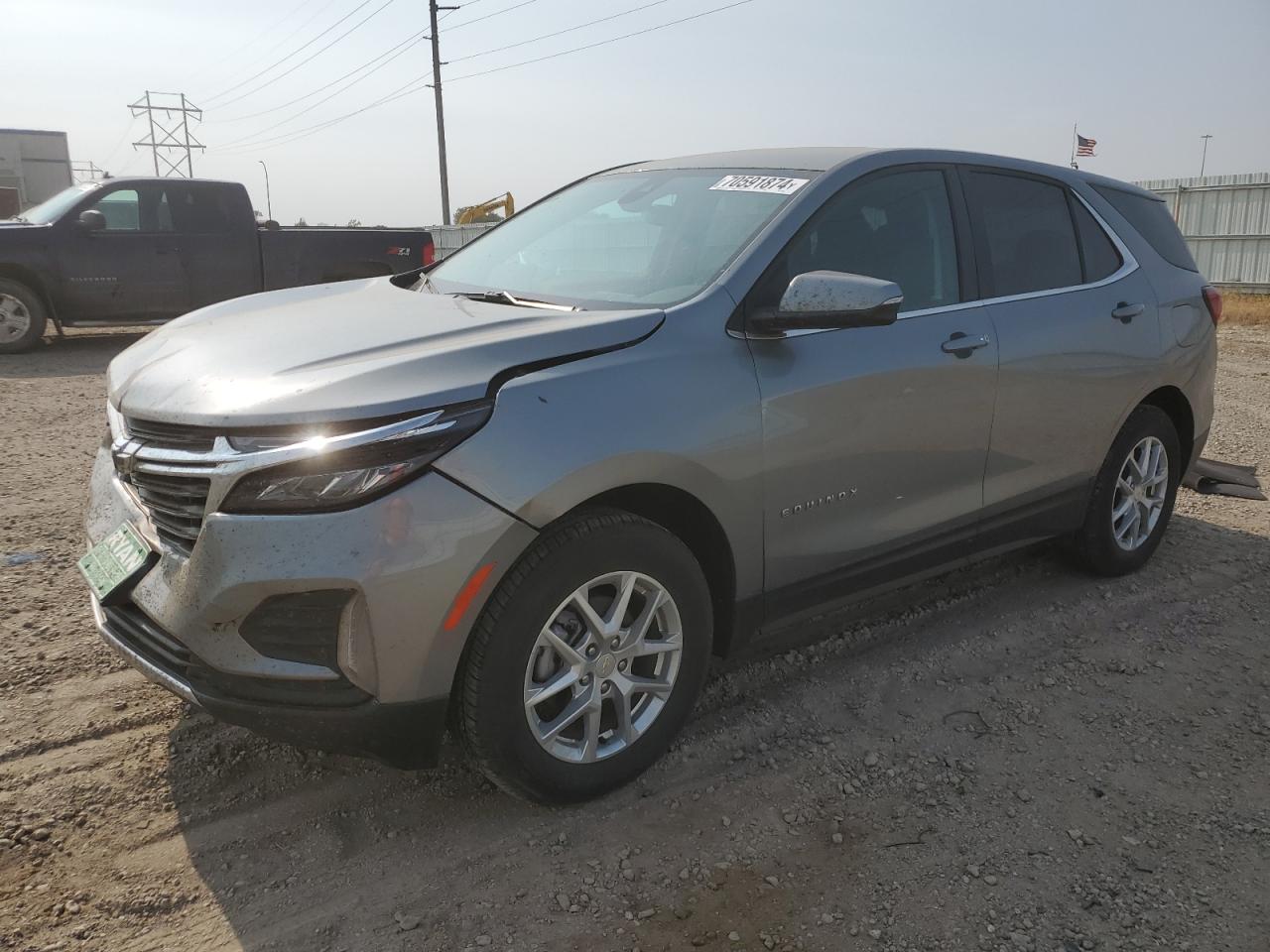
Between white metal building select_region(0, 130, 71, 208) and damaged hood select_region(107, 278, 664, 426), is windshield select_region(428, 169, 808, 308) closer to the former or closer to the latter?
damaged hood select_region(107, 278, 664, 426)

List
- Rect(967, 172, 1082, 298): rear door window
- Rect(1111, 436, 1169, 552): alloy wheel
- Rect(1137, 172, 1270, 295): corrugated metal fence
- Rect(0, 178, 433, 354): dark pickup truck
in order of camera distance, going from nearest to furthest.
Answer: Rect(967, 172, 1082, 298): rear door window < Rect(1111, 436, 1169, 552): alloy wheel < Rect(0, 178, 433, 354): dark pickup truck < Rect(1137, 172, 1270, 295): corrugated metal fence

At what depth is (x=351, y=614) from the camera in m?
2.29

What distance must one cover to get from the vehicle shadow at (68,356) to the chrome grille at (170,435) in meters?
7.83

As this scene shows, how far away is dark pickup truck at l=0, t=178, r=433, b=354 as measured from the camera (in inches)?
426

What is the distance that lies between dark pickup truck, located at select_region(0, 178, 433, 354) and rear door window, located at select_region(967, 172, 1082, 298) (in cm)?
859

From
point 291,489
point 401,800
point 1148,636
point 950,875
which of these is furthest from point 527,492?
point 1148,636

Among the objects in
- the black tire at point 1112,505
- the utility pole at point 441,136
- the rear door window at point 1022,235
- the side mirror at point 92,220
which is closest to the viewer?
the rear door window at point 1022,235

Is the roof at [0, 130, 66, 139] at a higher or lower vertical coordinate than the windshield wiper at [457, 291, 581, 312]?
higher

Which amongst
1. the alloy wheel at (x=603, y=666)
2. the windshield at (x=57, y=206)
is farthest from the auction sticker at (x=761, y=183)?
the windshield at (x=57, y=206)

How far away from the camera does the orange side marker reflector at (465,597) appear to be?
2389 mm

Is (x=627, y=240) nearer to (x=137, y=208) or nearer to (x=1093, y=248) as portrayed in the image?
(x=1093, y=248)

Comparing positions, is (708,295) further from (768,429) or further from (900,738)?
(900,738)

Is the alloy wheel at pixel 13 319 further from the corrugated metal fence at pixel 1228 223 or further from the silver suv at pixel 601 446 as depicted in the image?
the corrugated metal fence at pixel 1228 223

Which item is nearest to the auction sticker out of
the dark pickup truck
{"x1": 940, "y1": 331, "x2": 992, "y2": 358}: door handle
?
{"x1": 940, "y1": 331, "x2": 992, "y2": 358}: door handle
